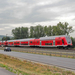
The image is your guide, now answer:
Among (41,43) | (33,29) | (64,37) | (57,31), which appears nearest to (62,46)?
(64,37)

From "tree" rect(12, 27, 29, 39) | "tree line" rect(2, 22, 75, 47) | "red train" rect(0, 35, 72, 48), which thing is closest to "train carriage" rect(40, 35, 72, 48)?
"red train" rect(0, 35, 72, 48)

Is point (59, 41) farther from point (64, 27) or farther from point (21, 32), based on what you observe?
point (21, 32)

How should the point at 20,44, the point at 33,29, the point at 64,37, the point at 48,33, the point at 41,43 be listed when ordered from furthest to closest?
1. the point at 33,29
2. the point at 48,33
3. the point at 20,44
4. the point at 41,43
5. the point at 64,37

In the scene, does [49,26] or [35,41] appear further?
[49,26]

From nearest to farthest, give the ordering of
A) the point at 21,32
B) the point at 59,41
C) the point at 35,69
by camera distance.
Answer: the point at 35,69 → the point at 59,41 → the point at 21,32

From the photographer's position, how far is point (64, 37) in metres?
36.5

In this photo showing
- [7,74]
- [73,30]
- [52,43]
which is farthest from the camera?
[73,30]

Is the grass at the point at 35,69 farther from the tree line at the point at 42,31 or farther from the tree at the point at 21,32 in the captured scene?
the tree at the point at 21,32

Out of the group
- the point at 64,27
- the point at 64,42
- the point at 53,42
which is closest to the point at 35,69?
the point at 64,42

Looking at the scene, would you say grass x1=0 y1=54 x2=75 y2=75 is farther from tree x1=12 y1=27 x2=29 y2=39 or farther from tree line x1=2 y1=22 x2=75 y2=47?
tree x1=12 y1=27 x2=29 y2=39

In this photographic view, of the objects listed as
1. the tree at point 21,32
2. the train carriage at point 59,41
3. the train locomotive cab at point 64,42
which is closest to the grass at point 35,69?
the train locomotive cab at point 64,42

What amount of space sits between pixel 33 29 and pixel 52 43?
2730 inches

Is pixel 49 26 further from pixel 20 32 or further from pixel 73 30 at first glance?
pixel 20 32

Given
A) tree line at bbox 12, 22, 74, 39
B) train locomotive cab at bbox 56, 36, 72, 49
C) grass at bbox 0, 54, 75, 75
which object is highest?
tree line at bbox 12, 22, 74, 39
